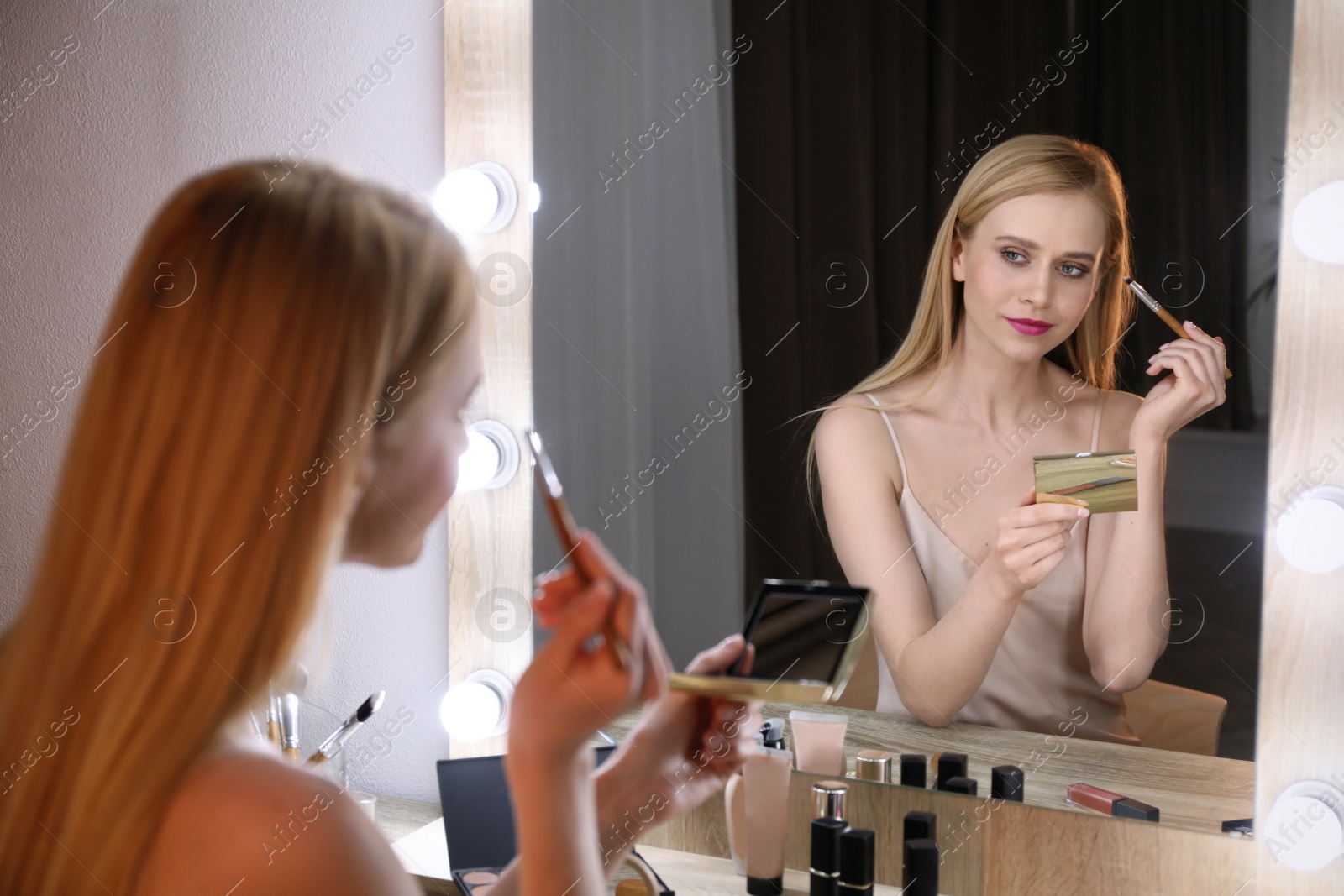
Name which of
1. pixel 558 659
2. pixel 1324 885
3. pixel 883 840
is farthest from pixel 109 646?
pixel 1324 885

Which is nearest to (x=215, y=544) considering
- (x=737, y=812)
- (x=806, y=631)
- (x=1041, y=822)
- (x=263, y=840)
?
(x=263, y=840)

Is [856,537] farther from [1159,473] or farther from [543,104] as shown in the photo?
[543,104]

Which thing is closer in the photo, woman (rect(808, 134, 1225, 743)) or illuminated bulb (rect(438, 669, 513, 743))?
woman (rect(808, 134, 1225, 743))

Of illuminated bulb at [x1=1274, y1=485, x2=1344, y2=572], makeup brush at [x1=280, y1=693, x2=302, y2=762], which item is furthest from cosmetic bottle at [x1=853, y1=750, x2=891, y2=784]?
makeup brush at [x1=280, y1=693, x2=302, y2=762]

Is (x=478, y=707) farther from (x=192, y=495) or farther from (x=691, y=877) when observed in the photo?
(x=192, y=495)

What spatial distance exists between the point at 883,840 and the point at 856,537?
1.04 feet

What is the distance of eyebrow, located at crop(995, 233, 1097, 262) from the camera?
96 centimetres

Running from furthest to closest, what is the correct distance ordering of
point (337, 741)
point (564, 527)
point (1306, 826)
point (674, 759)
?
1. point (337, 741)
2. point (1306, 826)
3. point (674, 759)
4. point (564, 527)

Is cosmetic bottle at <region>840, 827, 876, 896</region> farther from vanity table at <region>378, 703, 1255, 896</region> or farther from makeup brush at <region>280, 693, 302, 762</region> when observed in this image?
makeup brush at <region>280, 693, 302, 762</region>

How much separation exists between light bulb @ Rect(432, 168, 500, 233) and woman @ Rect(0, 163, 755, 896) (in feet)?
2.12

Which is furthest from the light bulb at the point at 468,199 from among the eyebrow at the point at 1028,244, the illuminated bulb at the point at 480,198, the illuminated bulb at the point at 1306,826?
the illuminated bulb at the point at 1306,826

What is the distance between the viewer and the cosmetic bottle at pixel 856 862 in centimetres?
99

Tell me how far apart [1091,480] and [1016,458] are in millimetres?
69

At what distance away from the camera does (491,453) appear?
1258mm
